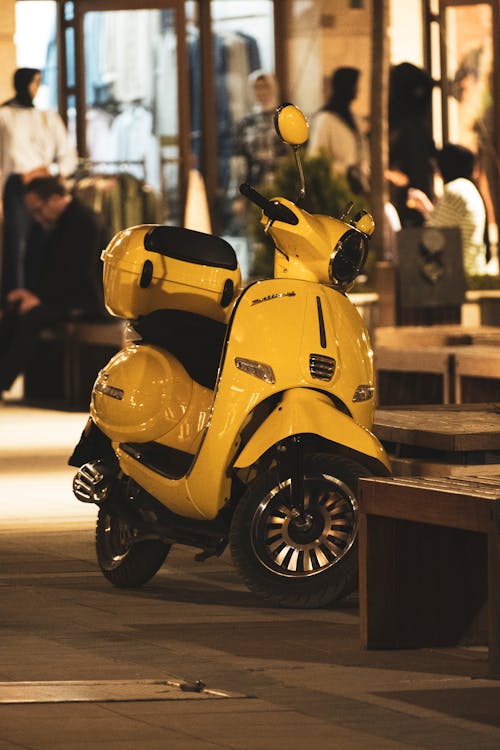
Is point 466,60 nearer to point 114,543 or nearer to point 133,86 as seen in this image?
point 133,86

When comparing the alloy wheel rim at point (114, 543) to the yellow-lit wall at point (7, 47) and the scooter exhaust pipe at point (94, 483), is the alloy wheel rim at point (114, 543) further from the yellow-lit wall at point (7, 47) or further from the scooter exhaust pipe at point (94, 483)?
the yellow-lit wall at point (7, 47)

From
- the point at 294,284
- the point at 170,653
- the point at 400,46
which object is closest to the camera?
the point at 170,653

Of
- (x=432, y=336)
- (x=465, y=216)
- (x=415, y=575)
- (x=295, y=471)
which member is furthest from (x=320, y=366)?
(x=465, y=216)

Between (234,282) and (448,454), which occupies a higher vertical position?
(234,282)

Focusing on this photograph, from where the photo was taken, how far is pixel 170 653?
7254 mm

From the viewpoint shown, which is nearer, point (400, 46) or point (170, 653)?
point (170, 653)

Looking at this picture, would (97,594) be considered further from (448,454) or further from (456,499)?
(456,499)

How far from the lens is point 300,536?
8.34 m

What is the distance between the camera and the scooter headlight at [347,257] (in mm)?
8609

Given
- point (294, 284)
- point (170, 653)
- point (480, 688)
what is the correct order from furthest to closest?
point (294, 284) → point (170, 653) → point (480, 688)

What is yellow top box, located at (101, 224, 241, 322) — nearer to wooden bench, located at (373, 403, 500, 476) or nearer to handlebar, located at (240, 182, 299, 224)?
handlebar, located at (240, 182, 299, 224)

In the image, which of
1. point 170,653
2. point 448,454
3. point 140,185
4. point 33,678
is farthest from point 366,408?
point 140,185

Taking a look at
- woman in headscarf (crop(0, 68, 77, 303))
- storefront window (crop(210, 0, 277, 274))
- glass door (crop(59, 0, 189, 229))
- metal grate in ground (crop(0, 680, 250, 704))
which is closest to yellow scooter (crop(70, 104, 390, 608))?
metal grate in ground (crop(0, 680, 250, 704))

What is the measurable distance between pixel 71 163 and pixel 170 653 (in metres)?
15.0
